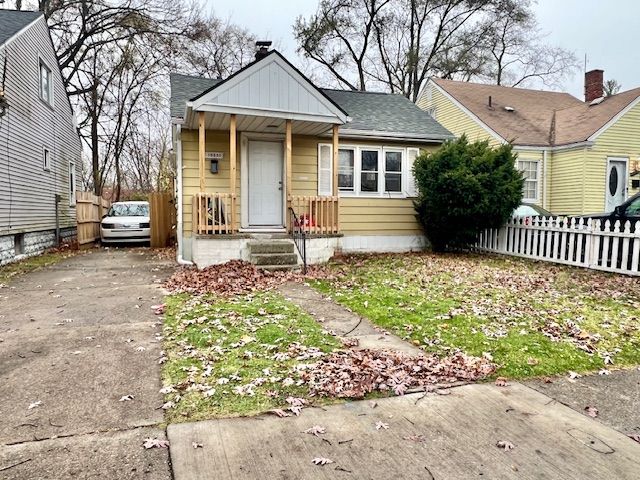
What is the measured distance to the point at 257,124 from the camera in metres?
10.6

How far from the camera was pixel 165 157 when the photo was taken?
29.2 m

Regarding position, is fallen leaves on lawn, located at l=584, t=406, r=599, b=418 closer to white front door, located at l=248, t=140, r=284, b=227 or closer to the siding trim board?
white front door, located at l=248, t=140, r=284, b=227

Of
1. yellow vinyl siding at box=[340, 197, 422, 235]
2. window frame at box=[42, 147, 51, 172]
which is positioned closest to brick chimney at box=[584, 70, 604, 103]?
yellow vinyl siding at box=[340, 197, 422, 235]

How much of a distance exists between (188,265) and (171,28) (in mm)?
16164

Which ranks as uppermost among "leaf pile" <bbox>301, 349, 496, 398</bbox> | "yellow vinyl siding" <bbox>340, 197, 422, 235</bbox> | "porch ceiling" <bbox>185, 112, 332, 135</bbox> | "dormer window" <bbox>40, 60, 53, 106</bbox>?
"dormer window" <bbox>40, 60, 53, 106</bbox>

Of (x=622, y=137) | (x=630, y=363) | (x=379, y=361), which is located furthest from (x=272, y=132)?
(x=622, y=137)

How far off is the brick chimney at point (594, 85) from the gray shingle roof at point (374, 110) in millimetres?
11127

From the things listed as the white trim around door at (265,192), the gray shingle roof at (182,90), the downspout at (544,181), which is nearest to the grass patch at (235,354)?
the white trim around door at (265,192)

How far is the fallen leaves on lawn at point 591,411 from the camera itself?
10.3ft

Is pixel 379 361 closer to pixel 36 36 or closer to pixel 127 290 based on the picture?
pixel 127 290

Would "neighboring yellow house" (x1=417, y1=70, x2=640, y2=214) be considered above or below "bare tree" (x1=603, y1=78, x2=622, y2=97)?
below

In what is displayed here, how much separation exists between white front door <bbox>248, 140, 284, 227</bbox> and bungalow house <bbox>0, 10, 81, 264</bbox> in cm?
585

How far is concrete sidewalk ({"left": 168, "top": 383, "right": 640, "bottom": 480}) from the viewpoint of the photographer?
244cm

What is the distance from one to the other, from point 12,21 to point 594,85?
74.1 ft
